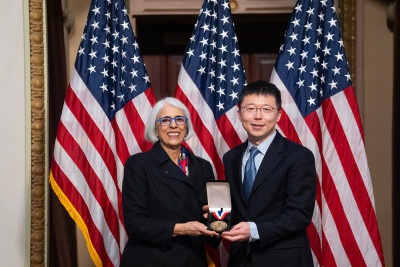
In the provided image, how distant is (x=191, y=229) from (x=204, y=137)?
1.16 metres

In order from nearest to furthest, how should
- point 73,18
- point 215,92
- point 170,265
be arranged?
1. point 170,265
2. point 215,92
3. point 73,18

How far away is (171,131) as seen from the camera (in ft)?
9.29

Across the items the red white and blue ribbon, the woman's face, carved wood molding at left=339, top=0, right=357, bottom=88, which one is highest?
carved wood molding at left=339, top=0, right=357, bottom=88

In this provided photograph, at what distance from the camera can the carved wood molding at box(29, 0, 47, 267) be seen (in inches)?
150

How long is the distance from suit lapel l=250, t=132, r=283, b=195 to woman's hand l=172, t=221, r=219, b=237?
283mm

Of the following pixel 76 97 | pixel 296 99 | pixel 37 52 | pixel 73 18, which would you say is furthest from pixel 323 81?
pixel 73 18

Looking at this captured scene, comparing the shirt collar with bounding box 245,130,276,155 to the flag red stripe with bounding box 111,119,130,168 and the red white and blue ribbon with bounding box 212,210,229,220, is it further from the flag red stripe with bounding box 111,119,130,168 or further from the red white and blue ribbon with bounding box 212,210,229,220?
the flag red stripe with bounding box 111,119,130,168

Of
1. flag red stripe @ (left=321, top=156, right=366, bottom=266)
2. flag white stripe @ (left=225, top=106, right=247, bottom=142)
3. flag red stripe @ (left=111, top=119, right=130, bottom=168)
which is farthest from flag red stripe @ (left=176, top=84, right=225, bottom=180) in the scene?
flag red stripe @ (left=321, top=156, right=366, bottom=266)

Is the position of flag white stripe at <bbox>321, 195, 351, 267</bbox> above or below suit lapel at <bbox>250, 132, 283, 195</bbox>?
below

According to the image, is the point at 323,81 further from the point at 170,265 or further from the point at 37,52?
the point at 37,52

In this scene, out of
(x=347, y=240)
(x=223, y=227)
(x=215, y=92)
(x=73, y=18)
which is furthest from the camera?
(x=73, y=18)

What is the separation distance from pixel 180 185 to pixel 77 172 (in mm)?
988

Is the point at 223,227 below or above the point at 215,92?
below

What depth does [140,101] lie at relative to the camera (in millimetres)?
3643
